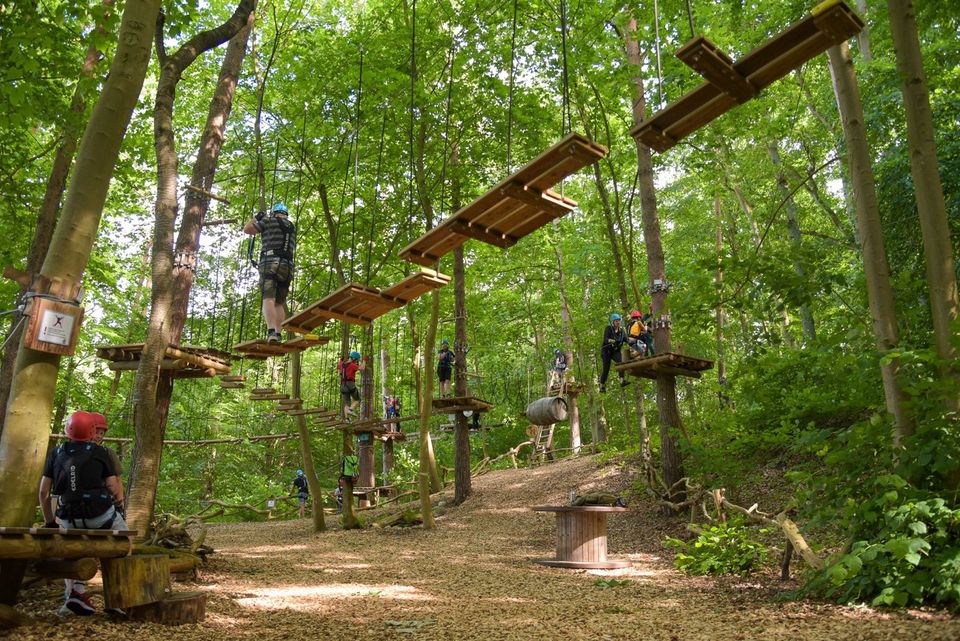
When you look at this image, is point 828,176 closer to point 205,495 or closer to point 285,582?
point 285,582

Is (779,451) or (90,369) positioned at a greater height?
(90,369)

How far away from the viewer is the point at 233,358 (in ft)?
25.3

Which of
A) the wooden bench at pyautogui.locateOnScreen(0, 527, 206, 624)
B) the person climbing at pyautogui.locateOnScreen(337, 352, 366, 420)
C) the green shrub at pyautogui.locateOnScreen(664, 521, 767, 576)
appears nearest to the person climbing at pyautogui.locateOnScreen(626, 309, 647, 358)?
the green shrub at pyautogui.locateOnScreen(664, 521, 767, 576)

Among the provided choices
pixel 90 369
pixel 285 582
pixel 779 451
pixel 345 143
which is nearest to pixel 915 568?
pixel 285 582

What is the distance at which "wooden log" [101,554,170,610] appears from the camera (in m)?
4.07

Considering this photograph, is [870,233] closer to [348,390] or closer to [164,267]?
[164,267]

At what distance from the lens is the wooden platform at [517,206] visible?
4410mm

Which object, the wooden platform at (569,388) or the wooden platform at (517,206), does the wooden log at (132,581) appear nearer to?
the wooden platform at (517,206)

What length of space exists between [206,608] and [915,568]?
4667mm

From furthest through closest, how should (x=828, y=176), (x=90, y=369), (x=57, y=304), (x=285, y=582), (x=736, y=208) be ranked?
(x=736, y=208), (x=90, y=369), (x=828, y=176), (x=285, y=582), (x=57, y=304)

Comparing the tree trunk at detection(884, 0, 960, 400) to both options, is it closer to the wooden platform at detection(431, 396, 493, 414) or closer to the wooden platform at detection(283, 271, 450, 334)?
the wooden platform at detection(283, 271, 450, 334)

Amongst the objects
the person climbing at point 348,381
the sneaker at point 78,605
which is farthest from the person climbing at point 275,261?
the person climbing at point 348,381

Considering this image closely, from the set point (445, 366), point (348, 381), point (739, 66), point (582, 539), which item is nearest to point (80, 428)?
point (739, 66)

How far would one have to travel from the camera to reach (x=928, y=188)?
4.72 meters
